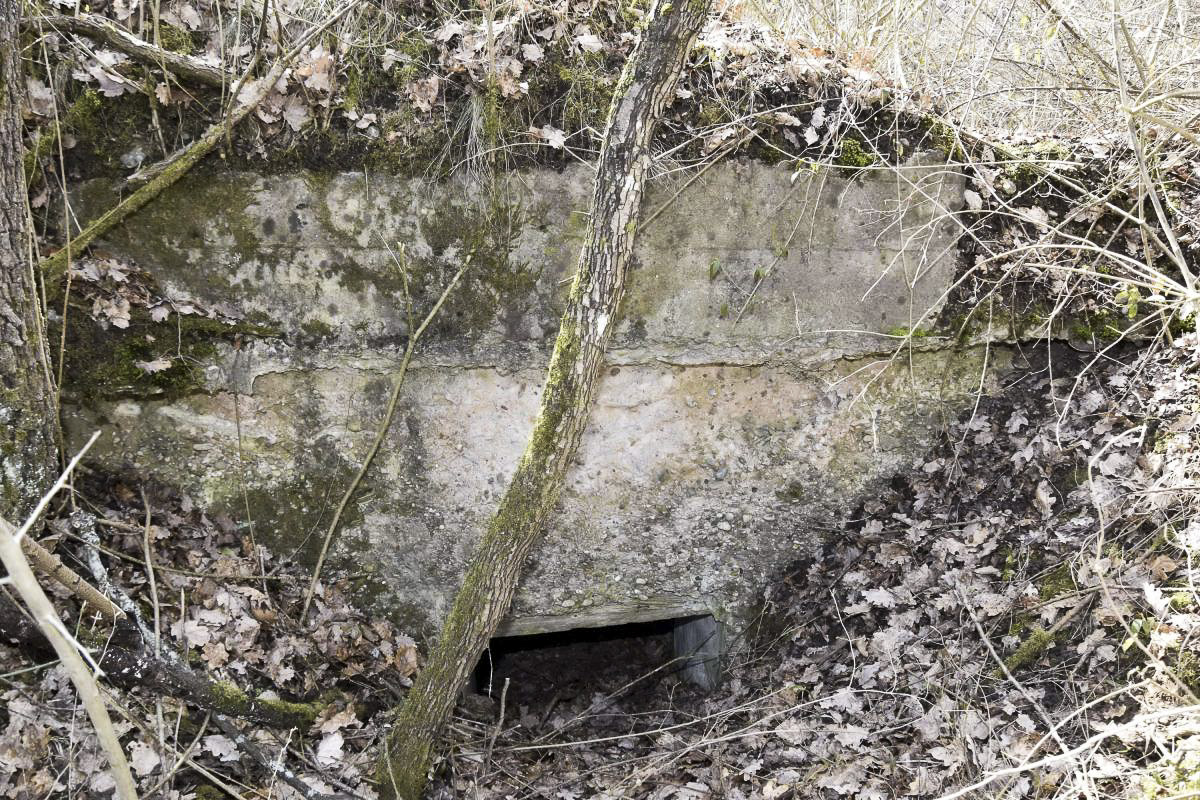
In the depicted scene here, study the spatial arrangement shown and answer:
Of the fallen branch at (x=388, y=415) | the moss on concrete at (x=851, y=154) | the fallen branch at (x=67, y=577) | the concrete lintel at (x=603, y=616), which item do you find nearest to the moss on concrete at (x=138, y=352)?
the fallen branch at (x=388, y=415)

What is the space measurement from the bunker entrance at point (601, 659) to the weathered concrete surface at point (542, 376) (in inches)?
23.9

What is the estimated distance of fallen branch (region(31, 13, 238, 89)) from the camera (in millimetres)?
3199

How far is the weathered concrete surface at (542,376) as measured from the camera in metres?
3.65

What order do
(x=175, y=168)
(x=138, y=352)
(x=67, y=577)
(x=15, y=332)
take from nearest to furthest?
1. (x=67, y=577)
2. (x=15, y=332)
3. (x=175, y=168)
4. (x=138, y=352)

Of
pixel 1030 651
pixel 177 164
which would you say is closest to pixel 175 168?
pixel 177 164

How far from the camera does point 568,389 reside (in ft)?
10.2

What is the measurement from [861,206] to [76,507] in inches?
159

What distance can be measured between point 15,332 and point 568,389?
220cm

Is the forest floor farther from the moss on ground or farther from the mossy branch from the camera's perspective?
the mossy branch

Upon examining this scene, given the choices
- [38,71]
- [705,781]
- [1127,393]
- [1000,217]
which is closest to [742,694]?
[705,781]

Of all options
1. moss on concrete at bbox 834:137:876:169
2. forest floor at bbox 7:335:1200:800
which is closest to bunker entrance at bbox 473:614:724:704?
forest floor at bbox 7:335:1200:800

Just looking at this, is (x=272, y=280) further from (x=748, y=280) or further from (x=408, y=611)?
(x=748, y=280)

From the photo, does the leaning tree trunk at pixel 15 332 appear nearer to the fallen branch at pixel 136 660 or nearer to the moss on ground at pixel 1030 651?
the fallen branch at pixel 136 660

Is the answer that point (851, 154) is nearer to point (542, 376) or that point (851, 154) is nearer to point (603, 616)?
point (542, 376)
